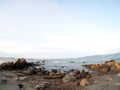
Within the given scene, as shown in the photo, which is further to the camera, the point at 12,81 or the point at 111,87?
the point at 12,81

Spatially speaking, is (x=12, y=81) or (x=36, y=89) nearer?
(x=36, y=89)

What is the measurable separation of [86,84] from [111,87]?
2.49 meters

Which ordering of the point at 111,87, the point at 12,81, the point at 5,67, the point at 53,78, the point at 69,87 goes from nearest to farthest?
the point at 111,87
the point at 69,87
the point at 12,81
the point at 53,78
the point at 5,67

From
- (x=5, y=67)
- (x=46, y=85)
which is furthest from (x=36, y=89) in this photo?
(x=5, y=67)

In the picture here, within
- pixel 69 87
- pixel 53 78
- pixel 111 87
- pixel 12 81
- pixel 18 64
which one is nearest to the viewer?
pixel 111 87

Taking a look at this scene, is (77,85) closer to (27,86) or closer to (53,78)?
(27,86)

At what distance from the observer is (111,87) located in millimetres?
20141

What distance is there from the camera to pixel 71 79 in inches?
994

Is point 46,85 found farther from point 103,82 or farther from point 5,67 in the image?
point 5,67

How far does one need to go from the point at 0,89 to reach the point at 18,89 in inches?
59.8

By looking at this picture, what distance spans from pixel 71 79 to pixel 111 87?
597 centimetres

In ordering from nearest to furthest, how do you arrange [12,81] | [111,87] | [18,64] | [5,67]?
[111,87], [12,81], [5,67], [18,64]

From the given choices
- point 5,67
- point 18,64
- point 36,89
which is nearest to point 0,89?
point 36,89

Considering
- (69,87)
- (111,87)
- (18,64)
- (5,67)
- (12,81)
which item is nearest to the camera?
(111,87)
